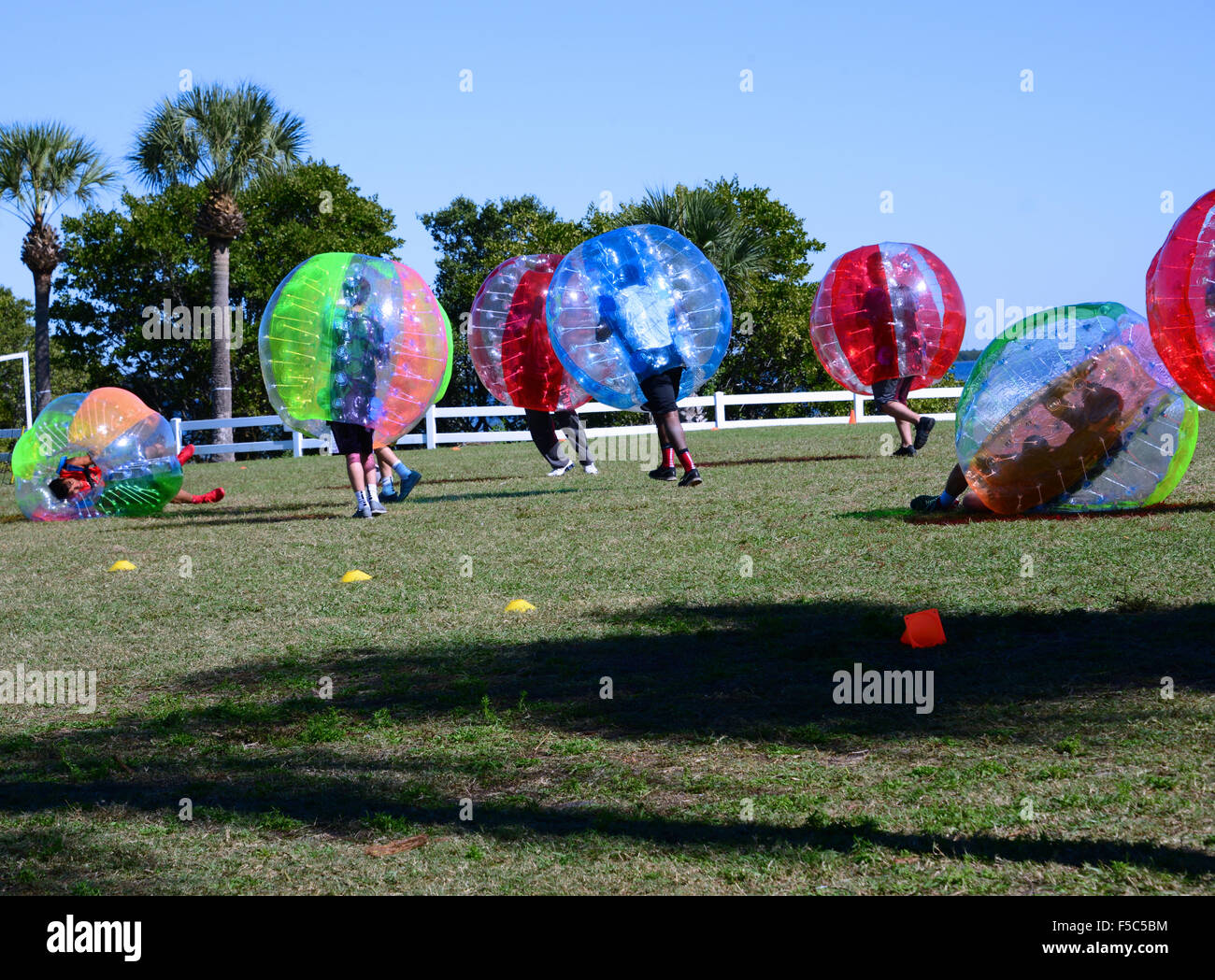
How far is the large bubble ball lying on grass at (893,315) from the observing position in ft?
49.3

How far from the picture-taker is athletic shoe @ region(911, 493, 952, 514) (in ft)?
32.4

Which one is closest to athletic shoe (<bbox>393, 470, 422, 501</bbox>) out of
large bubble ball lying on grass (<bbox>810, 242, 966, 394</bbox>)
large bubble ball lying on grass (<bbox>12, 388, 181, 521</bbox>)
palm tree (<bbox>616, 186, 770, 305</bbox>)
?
large bubble ball lying on grass (<bbox>12, 388, 181, 521</bbox>)

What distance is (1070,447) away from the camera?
8.98 meters

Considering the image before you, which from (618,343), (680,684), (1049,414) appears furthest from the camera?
(618,343)

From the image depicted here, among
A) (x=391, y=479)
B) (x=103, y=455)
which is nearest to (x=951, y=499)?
(x=391, y=479)

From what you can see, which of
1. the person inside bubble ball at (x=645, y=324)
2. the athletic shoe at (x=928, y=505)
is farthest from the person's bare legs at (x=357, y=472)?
the athletic shoe at (x=928, y=505)

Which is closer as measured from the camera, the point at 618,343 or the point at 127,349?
the point at 618,343

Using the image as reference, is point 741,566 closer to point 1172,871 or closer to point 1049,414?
point 1049,414

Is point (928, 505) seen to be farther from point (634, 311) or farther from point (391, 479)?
point (391, 479)

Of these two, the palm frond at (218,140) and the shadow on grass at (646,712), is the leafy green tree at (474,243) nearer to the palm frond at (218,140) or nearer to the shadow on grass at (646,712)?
the palm frond at (218,140)

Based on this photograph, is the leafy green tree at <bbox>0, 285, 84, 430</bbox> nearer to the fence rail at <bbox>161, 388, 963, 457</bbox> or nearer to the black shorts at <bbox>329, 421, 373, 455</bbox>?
the fence rail at <bbox>161, 388, 963, 457</bbox>
